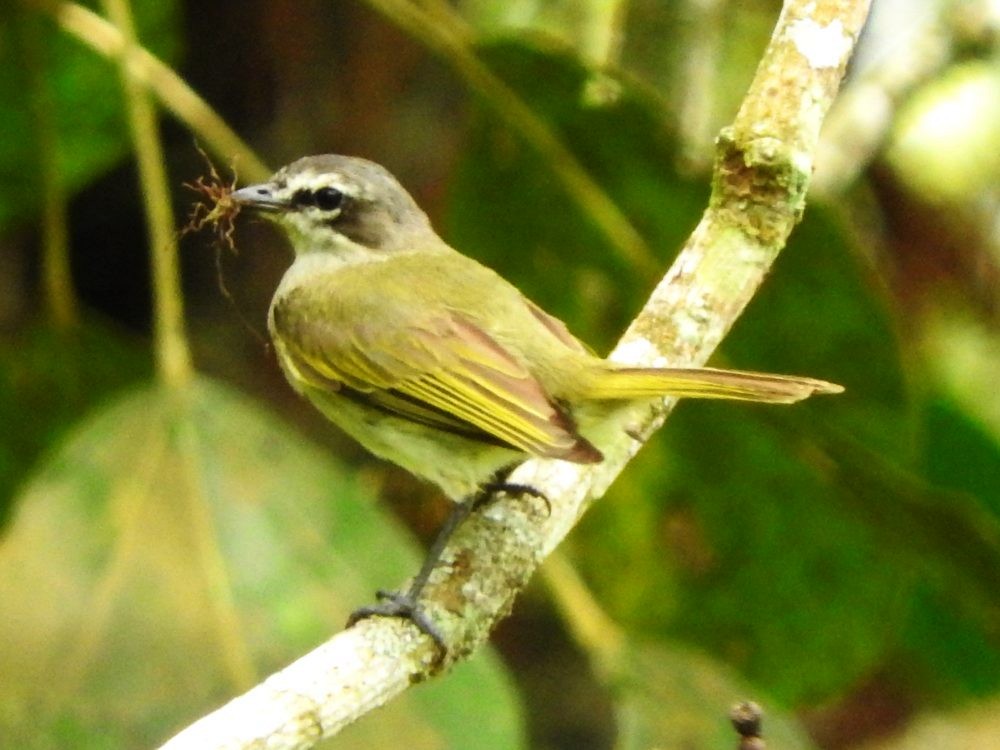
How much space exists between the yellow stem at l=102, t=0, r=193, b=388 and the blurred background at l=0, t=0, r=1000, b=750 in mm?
43

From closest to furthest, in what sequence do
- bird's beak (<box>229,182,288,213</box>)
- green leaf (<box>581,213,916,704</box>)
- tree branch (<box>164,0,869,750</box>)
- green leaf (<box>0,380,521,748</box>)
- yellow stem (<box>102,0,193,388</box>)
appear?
tree branch (<box>164,0,869,750</box>)
green leaf (<box>0,380,521,748</box>)
bird's beak (<box>229,182,288,213</box>)
yellow stem (<box>102,0,193,388</box>)
green leaf (<box>581,213,916,704</box>)

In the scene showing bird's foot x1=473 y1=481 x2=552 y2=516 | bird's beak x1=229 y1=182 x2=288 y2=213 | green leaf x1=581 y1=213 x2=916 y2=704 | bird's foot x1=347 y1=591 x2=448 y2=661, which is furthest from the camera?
green leaf x1=581 y1=213 x2=916 y2=704

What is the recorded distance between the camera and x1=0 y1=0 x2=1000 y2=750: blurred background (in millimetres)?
2742

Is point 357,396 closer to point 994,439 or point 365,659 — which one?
point 365,659

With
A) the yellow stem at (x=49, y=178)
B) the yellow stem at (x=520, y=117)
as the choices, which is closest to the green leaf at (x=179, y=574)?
the yellow stem at (x=49, y=178)

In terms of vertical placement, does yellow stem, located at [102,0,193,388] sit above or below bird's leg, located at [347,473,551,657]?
above

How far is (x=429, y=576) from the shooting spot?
7.74 feet

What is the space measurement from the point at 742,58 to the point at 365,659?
Answer: 10.1ft

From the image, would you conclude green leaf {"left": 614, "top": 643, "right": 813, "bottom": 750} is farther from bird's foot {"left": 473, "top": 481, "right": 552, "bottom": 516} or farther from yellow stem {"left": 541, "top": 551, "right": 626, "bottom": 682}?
bird's foot {"left": 473, "top": 481, "right": 552, "bottom": 516}

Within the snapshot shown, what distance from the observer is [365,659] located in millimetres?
2016

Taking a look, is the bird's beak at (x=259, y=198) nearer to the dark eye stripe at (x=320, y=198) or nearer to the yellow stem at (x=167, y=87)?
the dark eye stripe at (x=320, y=198)

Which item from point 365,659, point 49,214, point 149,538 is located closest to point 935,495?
point 365,659

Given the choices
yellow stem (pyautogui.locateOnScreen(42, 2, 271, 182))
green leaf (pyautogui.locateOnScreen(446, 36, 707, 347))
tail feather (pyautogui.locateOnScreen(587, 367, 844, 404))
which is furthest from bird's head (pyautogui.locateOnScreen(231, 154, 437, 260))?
tail feather (pyautogui.locateOnScreen(587, 367, 844, 404))

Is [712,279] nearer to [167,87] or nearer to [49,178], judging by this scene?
[167,87]
